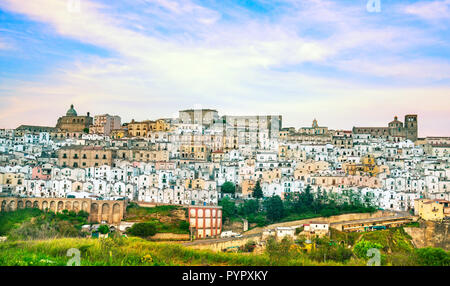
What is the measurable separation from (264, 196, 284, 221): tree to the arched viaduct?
5507 millimetres

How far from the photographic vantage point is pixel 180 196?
59.6ft

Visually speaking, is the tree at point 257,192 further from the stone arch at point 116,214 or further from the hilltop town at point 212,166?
the stone arch at point 116,214

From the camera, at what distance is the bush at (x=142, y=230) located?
15.1 metres

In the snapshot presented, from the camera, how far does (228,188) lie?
19.4 metres

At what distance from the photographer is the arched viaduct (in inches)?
662

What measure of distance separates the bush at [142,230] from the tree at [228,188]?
15.8 ft

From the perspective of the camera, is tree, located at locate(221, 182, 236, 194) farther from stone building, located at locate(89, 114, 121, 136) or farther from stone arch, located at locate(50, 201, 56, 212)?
stone building, located at locate(89, 114, 121, 136)

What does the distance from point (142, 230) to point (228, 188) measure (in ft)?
17.2

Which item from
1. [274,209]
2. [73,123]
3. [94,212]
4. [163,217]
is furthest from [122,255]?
[73,123]

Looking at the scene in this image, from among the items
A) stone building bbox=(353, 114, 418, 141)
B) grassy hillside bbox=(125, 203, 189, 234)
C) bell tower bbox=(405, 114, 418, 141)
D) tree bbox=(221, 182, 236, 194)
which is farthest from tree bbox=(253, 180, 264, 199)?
bell tower bbox=(405, 114, 418, 141)

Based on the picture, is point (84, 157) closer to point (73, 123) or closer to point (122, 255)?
point (73, 123)

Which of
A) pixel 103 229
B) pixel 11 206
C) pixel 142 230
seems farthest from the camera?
pixel 11 206
